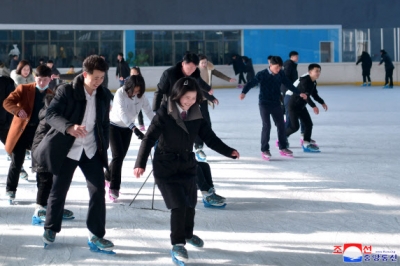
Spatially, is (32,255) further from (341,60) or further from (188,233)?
(341,60)

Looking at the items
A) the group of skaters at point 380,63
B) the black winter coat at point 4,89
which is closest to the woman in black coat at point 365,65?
the group of skaters at point 380,63

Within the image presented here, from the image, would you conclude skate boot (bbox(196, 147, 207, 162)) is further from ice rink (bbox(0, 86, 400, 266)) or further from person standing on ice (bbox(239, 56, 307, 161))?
person standing on ice (bbox(239, 56, 307, 161))

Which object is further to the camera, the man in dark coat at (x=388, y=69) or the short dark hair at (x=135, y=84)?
the man in dark coat at (x=388, y=69)

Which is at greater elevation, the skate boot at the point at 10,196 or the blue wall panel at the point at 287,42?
the blue wall panel at the point at 287,42

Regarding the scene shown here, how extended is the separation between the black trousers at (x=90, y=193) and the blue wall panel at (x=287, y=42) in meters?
30.0

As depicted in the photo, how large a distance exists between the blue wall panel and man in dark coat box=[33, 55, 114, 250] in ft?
98.4

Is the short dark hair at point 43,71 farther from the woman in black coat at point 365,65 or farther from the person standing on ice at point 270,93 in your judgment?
the woman in black coat at point 365,65

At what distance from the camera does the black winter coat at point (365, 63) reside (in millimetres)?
31125

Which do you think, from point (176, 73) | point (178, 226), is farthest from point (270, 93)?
point (178, 226)

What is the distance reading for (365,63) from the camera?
31.2 meters

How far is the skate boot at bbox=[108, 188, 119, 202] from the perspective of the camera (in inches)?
286

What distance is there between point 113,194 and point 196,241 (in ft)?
6.73

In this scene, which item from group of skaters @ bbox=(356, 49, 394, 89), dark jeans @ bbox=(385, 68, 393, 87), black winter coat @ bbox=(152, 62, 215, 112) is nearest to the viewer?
black winter coat @ bbox=(152, 62, 215, 112)

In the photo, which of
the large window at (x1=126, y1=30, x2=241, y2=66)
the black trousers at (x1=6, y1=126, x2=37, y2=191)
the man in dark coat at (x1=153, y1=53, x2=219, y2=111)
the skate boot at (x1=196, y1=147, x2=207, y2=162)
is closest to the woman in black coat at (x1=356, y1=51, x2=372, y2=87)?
the large window at (x1=126, y1=30, x2=241, y2=66)
